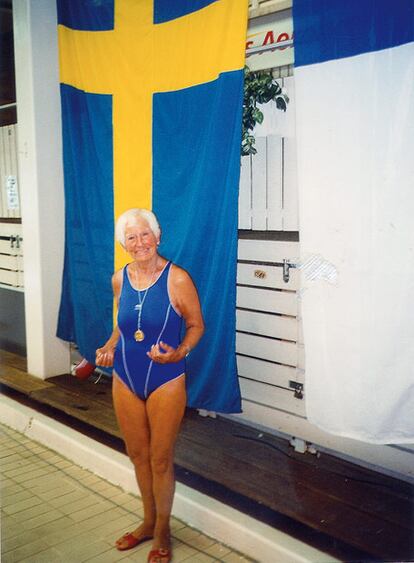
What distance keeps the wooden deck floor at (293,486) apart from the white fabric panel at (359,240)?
0.42 metres

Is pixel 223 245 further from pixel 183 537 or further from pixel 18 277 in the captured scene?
pixel 18 277

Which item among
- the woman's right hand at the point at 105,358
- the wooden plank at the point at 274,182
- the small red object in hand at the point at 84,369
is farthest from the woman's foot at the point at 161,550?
the small red object in hand at the point at 84,369

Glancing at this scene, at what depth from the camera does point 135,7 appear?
11.1ft

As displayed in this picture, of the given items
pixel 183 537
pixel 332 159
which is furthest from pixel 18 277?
pixel 332 159

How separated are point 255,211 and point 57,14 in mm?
2657

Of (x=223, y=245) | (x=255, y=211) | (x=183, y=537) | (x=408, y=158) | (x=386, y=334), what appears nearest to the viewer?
(x=408, y=158)

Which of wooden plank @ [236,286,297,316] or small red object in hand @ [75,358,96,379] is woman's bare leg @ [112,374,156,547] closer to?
wooden plank @ [236,286,297,316]

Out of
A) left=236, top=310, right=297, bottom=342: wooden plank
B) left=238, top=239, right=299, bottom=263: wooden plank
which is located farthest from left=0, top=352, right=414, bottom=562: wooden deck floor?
left=238, top=239, right=299, bottom=263: wooden plank

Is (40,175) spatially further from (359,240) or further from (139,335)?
(359,240)

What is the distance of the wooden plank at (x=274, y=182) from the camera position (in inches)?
121

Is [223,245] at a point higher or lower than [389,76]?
lower

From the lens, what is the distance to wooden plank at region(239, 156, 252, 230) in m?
3.26

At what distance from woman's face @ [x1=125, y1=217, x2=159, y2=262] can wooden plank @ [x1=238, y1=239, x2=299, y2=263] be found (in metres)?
1.06

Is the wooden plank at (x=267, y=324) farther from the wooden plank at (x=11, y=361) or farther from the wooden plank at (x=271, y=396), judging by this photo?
the wooden plank at (x=11, y=361)
